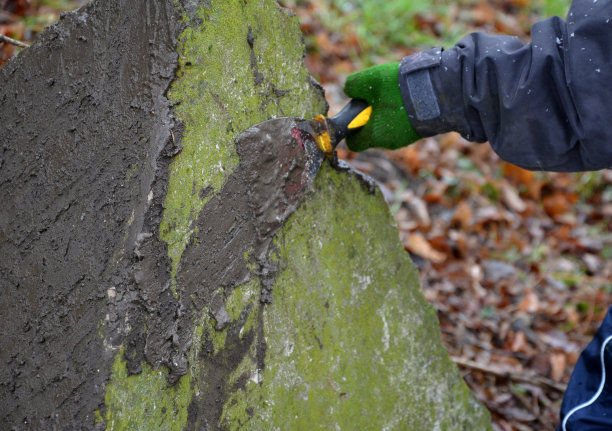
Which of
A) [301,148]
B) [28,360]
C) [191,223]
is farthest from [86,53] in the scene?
[28,360]

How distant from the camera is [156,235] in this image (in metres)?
1.22

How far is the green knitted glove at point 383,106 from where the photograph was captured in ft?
5.39

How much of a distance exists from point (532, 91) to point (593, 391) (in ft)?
3.06

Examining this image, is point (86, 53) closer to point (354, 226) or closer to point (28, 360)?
point (28, 360)

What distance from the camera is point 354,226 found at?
5.54 ft

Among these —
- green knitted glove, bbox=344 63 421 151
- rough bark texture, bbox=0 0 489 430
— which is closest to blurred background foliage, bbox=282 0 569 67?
A: green knitted glove, bbox=344 63 421 151

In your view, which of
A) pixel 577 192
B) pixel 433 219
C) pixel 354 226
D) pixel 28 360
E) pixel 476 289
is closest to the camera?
pixel 28 360

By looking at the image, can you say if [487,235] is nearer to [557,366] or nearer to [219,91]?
[557,366]

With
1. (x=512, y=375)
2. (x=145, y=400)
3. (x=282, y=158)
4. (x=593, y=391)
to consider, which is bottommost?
(x=512, y=375)

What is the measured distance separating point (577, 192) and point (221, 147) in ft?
10.8

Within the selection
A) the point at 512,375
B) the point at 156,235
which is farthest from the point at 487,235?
the point at 156,235

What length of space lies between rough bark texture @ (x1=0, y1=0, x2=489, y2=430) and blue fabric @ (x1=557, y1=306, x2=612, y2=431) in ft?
2.44

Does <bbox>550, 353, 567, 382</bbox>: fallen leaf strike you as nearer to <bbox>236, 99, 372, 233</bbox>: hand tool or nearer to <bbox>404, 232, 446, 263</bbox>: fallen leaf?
<bbox>404, 232, 446, 263</bbox>: fallen leaf

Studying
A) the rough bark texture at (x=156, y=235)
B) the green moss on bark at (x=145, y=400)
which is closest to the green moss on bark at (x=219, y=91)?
the rough bark texture at (x=156, y=235)
